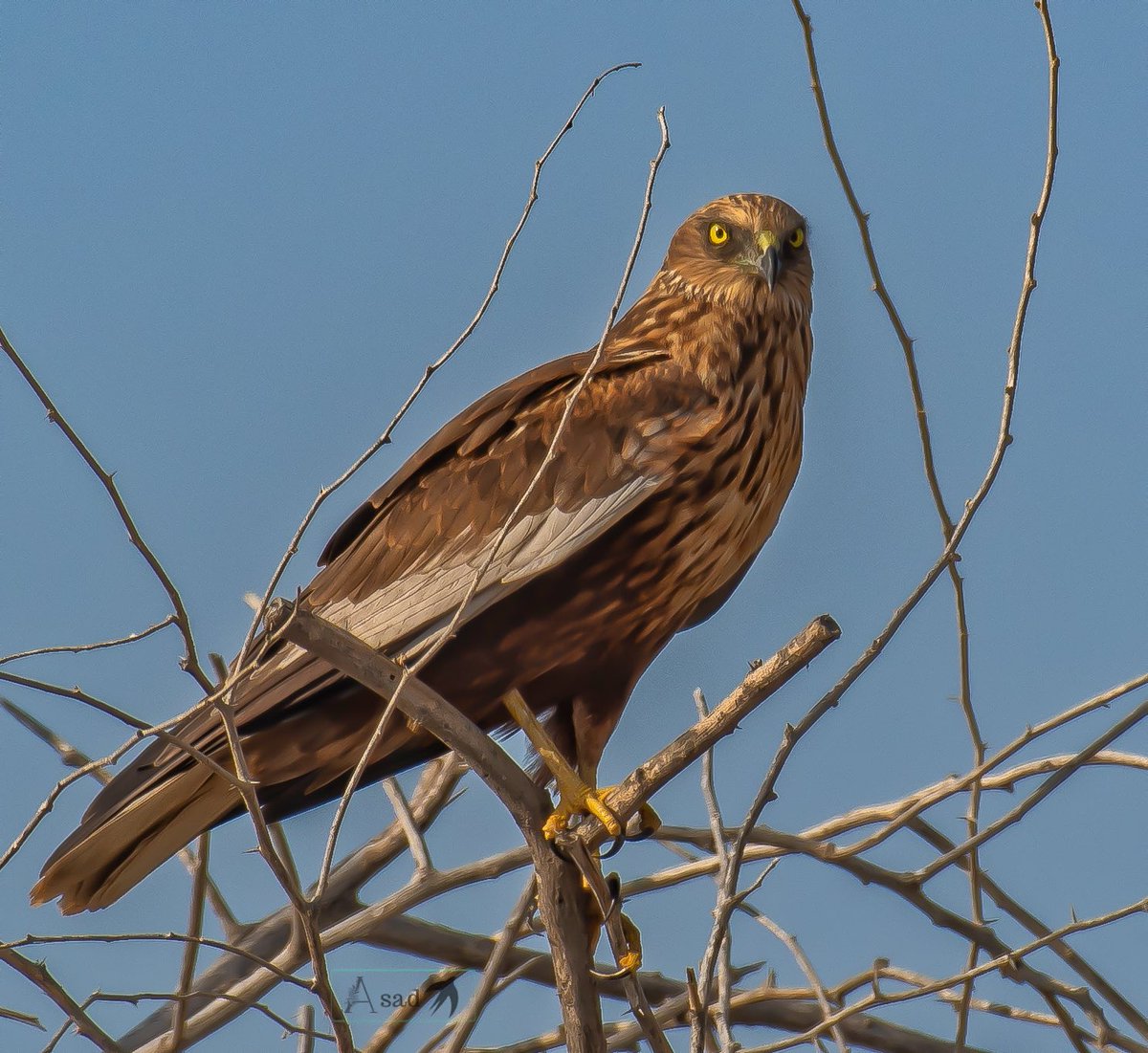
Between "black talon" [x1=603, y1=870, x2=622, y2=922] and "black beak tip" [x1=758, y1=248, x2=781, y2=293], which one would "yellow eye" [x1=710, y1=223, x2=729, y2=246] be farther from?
"black talon" [x1=603, y1=870, x2=622, y2=922]

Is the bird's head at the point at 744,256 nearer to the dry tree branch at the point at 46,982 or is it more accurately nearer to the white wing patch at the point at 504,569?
the white wing patch at the point at 504,569

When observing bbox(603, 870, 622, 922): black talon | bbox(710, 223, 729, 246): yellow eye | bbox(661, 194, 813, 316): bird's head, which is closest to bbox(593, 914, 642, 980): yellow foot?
bbox(603, 870, 622, 922): black talon

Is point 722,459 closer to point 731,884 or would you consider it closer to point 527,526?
point 527,526

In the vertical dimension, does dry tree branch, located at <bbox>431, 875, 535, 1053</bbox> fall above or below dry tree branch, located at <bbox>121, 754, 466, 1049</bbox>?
below

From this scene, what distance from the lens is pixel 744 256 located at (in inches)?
166

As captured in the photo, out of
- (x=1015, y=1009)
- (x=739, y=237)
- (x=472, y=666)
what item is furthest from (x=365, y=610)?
(x=1015, y=1009)

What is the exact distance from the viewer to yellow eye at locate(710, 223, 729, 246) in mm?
4297

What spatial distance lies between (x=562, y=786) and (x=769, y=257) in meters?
1.65

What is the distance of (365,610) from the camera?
370 centimetres

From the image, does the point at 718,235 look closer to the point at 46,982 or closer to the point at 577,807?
the point at 577,807

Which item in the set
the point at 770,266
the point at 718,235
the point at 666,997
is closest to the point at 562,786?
the point at 666,997

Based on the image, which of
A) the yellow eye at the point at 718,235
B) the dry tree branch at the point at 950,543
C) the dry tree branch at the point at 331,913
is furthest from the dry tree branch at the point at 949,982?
the yellow eye at the point at 718,235

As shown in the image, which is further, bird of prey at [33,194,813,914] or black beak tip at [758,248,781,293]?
black beak tip at [758,248,781,293]

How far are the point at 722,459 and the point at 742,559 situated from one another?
32 cm
